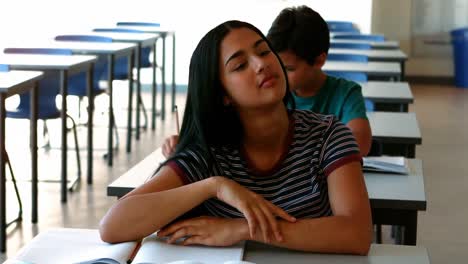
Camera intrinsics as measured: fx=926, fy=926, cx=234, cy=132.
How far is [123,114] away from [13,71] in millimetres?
3538

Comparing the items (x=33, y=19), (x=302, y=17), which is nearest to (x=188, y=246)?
(x=302, y=17)

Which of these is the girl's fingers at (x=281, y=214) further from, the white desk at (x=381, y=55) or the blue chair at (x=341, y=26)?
the blue chair at (x=341, y=26)

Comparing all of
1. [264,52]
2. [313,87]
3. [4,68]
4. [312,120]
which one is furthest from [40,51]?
[264,52]

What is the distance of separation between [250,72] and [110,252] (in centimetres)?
47

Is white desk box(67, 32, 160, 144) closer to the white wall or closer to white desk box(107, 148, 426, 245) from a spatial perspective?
the white wall

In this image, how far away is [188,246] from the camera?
1.92m

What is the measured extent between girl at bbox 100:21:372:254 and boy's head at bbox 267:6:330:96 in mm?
857

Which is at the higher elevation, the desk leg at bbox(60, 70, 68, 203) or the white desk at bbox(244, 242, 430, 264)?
the white desk at bbox(244, 242, 430, 264)

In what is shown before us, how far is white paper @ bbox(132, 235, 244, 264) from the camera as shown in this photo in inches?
71.4

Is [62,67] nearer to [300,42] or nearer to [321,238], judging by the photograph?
[300,42]

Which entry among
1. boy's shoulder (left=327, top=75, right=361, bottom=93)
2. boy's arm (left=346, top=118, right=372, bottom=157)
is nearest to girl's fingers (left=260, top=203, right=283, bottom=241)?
boy's arm (left=346, top=118, right=372, bottom=157)

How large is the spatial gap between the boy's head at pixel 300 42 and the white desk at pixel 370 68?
2.52m

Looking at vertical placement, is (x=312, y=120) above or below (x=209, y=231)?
above

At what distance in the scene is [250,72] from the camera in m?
1.95
